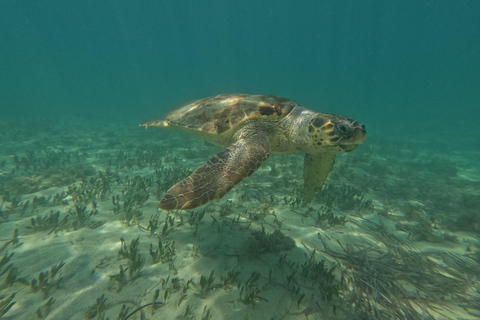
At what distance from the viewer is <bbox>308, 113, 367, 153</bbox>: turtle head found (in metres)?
3.09

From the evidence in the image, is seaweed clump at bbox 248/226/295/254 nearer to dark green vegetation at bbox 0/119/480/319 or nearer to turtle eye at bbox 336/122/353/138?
dark green vegetation at bbox 0/119/480/319

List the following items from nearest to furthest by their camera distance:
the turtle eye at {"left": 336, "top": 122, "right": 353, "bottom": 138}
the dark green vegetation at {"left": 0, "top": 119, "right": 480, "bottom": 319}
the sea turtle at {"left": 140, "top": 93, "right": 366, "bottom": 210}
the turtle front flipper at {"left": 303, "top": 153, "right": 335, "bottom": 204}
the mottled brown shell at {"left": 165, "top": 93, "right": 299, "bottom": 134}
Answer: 1. the dark green vegetation at {"left": 0, "top": 119, "right": 480, "bottom": 319}
2. the sea turtle at {"left": 140, "top": 93, "right": 366, "bottom": 210}
3. the turtle eye at {"left": 336, "top": 122, "right": 353, "bottom": 138}
4. the mottled brown shell at {"left": 165, "top": 93, "right": 299, "bottom": 134}
5. the turtle front flipper at {"left": 303, "top": 153, "right": 335, "bottom": 204}

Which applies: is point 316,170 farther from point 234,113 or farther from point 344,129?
point 234,113

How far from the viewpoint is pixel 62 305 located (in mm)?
2154

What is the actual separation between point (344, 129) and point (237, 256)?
263 cm

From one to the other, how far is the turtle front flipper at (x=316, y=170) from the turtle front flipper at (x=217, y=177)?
138cm

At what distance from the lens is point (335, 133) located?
3.13m

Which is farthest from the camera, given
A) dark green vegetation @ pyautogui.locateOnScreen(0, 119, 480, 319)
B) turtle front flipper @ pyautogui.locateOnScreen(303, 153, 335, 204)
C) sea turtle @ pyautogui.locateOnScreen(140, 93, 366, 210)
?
turtle front flipper @ pyautogui.locateOnScreen(303, 153, 335, 204)

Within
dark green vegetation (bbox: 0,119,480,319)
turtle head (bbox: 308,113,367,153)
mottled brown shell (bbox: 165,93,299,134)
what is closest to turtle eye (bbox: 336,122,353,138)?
turtle head (bbox: 308,113,367,153)

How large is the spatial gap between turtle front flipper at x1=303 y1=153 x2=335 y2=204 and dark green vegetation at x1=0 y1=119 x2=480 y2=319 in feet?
2.05

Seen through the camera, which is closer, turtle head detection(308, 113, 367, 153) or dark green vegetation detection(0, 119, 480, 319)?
dark green vegetation detection(0, 119, 480, 319)

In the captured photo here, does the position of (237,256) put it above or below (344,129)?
below

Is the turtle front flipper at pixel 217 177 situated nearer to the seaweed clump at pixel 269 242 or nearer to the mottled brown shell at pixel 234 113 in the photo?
the mottled brown shell at pixel 234 113

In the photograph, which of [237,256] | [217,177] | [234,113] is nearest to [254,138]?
[234,113]
